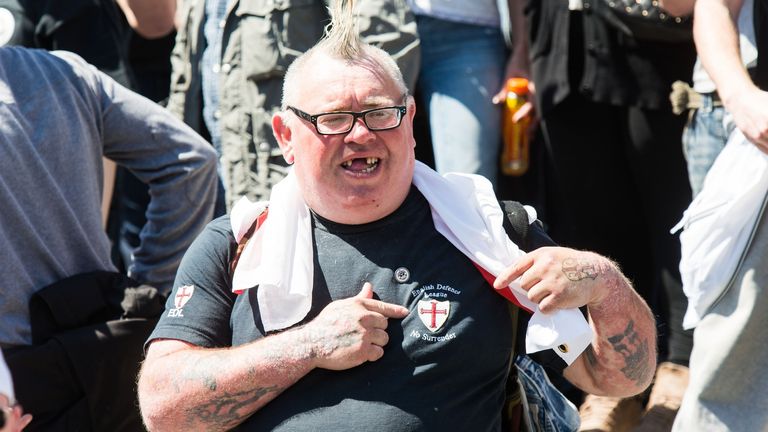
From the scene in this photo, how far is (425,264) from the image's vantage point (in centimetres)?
311

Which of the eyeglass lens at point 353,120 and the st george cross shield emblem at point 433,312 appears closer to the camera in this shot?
the st george cross shield emblem at point 433,312

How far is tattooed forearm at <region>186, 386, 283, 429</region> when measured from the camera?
2.94 m

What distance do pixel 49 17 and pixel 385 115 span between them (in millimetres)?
2006

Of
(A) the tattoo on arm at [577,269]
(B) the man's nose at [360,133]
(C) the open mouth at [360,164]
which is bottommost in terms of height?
(A) the tattoo on arm at [577,269]

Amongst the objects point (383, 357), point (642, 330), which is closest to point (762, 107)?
point (642, 330)

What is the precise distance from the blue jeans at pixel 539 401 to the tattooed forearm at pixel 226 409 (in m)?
0.72

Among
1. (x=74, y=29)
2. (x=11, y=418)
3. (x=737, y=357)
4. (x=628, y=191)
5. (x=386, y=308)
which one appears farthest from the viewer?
(x=628, y=191)

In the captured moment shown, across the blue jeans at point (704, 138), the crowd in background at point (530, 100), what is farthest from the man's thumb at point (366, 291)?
the blue jeans at point (704, 138)

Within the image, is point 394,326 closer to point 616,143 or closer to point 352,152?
point 352,152

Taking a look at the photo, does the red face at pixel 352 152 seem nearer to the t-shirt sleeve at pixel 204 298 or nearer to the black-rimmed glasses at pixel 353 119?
the black-rimmed glasses at pixel 353 119

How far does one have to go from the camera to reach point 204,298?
3.13 m

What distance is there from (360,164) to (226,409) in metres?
0.74

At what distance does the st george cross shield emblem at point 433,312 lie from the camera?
300 cm

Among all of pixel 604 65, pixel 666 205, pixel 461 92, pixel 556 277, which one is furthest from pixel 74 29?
pixel 556 277
